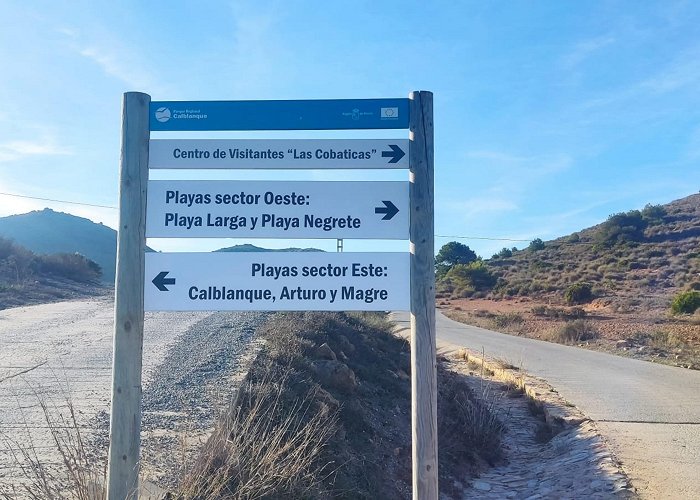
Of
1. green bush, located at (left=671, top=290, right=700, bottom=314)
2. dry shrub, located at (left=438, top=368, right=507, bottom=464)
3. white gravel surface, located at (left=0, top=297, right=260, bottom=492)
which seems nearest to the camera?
white gravel surface, located at (left=0, top=297, right=260, bottom=492)

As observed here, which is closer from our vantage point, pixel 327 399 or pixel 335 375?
pixel 327 399

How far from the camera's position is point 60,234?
82.3m

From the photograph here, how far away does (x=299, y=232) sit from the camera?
14.6 feet

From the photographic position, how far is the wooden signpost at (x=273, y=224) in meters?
4.32

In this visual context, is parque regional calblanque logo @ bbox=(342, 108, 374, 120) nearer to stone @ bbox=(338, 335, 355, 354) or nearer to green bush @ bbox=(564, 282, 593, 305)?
stone @ bbox=(338, 335, 355, 354)

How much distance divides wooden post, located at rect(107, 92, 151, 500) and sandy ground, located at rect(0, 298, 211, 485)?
35.7 inches

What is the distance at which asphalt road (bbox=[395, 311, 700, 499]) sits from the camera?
7.14 metres

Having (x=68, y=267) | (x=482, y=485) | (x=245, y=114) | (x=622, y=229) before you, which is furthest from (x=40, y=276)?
(x=622, y=229)

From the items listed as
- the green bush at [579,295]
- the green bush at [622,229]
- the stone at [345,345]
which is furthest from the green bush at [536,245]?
the stone at [345,345]

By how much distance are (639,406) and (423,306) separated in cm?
788

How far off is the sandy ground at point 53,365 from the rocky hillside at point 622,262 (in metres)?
28.7

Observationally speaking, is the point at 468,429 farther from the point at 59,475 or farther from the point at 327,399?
the point at 59,475

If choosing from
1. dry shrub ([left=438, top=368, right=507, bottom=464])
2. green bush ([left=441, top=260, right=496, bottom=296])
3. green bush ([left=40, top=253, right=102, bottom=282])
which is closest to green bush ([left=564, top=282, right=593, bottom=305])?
green bush ([left=441, top=260, right=496, bottom=296])

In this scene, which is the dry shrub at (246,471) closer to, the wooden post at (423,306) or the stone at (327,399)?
the wooden post at (423,306)
